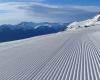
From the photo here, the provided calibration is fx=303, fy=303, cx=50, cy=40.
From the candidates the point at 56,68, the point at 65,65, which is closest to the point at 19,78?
the point at 56,68

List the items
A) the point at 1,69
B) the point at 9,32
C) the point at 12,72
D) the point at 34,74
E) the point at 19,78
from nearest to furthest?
the point at 19,78 < the point at 34,74 < the point at 12,72 < the point at 1,69 < the point at 9,32

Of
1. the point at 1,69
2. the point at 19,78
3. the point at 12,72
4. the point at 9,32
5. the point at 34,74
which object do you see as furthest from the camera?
the point at 9,32

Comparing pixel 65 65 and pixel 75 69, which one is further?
pixel 65 65

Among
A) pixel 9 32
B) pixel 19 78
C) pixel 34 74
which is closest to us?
pixel 19 78

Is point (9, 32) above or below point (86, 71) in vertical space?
below

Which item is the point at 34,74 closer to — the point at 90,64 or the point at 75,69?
the point at 75,69

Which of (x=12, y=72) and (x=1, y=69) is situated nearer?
(x=12, y=72)

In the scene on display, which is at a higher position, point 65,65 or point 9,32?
point 65,65

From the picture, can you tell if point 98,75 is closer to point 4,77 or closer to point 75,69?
point 75,69

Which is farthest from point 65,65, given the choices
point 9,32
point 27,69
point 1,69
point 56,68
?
point 9,32
